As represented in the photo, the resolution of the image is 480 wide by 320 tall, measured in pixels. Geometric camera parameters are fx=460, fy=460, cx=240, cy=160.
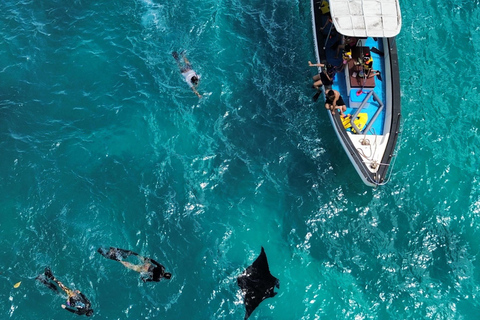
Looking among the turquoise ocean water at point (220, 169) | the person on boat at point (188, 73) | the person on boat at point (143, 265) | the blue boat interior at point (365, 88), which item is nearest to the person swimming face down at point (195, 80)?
the person on boat at point (188, 73)

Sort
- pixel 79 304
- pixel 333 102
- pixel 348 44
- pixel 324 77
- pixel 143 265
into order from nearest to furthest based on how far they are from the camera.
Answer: pixel 79 304, pixel 143 265, pixel 333 102, pixel 324 77, pixel 348 44

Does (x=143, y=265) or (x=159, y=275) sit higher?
(x=143, y=265)

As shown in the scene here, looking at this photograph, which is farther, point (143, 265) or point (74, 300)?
point (143, 265)

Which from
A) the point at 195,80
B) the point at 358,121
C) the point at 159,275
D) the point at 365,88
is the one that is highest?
the point at 195,80

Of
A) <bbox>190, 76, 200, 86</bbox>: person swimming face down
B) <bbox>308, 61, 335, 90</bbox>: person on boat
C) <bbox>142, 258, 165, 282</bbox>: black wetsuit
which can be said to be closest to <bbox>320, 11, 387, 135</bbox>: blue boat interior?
<bbox>308, 61, 335, 90</bbox>: person on boat

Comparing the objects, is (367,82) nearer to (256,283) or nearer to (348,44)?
(348,44)

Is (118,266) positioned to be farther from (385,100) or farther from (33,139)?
(385,100)

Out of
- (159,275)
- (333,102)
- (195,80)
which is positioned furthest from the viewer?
(195,80)

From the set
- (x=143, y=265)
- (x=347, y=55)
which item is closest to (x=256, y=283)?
(x=143, y=265)

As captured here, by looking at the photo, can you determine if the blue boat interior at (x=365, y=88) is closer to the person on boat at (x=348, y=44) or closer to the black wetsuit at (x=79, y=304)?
the person on boat at (x=348, y=44)
